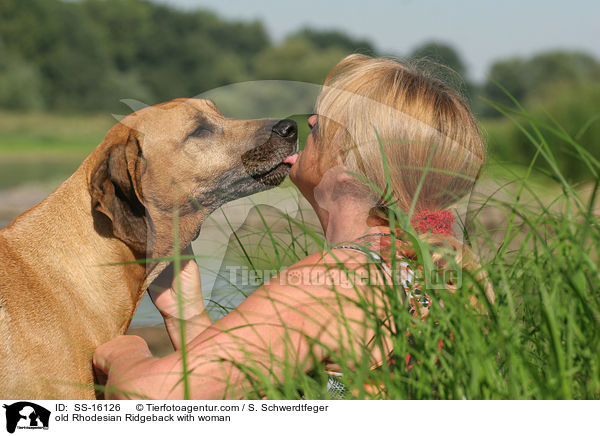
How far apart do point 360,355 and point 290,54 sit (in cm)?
5273

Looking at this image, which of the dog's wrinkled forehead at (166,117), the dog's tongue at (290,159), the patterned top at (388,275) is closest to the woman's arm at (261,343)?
the patterned top at (388,275)

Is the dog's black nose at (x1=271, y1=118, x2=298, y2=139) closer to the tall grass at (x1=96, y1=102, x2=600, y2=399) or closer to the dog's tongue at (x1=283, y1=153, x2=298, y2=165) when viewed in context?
the dog's tongue at (x1=283, y1=153, x2=298, y2=165)

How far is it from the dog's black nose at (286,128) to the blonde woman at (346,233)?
38 centimetres

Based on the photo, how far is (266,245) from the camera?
3350 millimetres

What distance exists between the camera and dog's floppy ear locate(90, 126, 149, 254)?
2.65 metres

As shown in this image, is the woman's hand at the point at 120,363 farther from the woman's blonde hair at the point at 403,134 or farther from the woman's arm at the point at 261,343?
the woman's blonde hair at the point at 403,134

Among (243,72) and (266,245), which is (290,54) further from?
(266,245)

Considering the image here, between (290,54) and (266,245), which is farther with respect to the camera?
(290,54)

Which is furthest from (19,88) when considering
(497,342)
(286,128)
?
(497,342)
